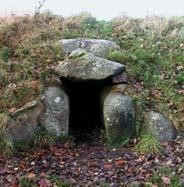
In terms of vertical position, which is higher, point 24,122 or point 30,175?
point 24,122

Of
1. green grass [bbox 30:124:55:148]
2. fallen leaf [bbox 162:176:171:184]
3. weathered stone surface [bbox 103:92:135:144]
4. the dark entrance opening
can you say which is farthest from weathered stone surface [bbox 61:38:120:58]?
fallen leaf [bbox 162:176:171:184]

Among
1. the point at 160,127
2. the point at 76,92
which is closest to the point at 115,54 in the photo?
the point at 76,92

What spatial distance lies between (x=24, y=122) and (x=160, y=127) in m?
2.55

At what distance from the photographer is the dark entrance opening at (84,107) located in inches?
367

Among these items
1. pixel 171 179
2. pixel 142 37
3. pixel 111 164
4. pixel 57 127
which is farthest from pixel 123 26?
pixel 171 179

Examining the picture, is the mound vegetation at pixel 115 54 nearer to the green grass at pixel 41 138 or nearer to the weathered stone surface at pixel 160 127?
the weathered stone surface at pixel 160 127

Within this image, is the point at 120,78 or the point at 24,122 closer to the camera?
the point at 24,122

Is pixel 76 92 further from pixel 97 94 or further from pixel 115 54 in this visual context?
pixel 115 54

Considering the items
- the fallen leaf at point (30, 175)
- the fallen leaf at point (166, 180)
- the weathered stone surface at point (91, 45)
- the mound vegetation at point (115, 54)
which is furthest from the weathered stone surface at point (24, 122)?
the fallen leaf at point (166, 180)

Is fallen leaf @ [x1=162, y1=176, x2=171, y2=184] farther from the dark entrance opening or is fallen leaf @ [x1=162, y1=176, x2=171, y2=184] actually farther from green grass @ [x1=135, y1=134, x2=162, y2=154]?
the dark entrance opening

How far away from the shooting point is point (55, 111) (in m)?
8.60

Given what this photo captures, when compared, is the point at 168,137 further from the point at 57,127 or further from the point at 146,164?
the point at 57,127

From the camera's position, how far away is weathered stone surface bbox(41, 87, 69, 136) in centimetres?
846

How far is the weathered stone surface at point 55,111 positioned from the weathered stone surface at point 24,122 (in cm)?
24
